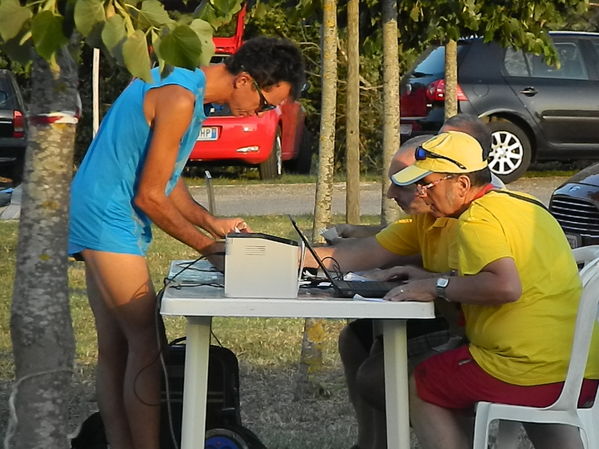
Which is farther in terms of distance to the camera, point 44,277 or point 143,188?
point 143,188

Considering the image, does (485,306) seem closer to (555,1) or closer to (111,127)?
(111,127)

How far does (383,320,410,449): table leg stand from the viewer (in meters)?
3.78

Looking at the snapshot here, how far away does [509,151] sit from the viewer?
14.5 m

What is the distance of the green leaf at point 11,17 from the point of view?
9.43 feet

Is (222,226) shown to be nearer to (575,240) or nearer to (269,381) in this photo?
(269,381)

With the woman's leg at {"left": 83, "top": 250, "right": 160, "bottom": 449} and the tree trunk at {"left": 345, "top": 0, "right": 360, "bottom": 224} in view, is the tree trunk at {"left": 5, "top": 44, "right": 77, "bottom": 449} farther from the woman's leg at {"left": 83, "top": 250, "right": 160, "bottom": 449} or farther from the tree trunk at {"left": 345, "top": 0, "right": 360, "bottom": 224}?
the tree trunk at {"left": 345, "top": 0, "right": 360, "bottom": 224}

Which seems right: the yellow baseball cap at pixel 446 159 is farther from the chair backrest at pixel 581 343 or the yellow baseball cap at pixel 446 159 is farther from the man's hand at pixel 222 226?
Result: the man's hand at pixel 222 226

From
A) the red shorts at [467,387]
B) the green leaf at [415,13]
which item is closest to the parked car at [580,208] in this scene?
the green leaf at [415,13]

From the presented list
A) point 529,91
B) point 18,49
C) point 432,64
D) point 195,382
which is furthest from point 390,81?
point 529,91

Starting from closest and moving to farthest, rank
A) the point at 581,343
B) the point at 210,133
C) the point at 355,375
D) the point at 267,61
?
1. the point at 581,343
2. the point at 267,61
3. the point at 355,375
4. the point at 210,133

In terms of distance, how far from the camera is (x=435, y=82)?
1414 centimetres

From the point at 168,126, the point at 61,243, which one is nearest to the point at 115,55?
the point at 61,243

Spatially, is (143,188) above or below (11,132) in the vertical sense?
above

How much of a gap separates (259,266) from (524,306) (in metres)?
0.75
